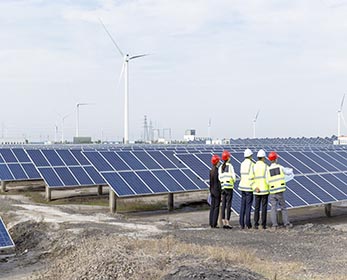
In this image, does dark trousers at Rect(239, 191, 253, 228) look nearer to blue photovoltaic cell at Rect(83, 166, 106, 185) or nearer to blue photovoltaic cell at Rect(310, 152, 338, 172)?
blue photovoltaic cell at Rect(310, 152, 338, 172)

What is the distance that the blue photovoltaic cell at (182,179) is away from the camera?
19483 mm

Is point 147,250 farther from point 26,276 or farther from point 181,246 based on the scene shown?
point 26,276

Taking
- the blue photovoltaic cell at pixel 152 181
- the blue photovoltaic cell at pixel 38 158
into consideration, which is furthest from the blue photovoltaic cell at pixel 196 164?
the blue photovoltaic cell at pixel 38 158

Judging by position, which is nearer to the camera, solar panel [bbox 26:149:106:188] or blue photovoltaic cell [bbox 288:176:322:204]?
blue photovoltaic cell [bbox 288:176:322:204]

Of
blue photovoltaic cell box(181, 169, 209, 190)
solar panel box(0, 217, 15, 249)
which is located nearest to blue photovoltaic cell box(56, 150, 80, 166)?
blue photovoltaic cell box(181, 169, 209, 190)

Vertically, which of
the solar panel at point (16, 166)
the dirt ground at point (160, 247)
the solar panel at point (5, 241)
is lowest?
the dirt ground at point (160, 247)

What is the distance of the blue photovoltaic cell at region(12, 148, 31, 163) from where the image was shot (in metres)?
28.0

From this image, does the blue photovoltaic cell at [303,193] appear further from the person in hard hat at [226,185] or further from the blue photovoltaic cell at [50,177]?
the blue photovoltaic cell at [50,177]

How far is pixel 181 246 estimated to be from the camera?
1076 centimetres

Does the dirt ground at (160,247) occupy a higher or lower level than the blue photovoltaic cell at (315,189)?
lower

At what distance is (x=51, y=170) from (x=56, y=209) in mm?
4079

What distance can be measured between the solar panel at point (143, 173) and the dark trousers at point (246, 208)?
13.5 ft

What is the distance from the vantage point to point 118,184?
1825cm

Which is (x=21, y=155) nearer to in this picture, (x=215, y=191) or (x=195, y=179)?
(x=195, y=179)
